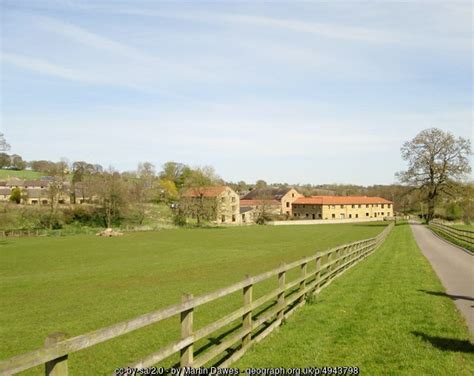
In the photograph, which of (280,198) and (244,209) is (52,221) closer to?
(244,209)

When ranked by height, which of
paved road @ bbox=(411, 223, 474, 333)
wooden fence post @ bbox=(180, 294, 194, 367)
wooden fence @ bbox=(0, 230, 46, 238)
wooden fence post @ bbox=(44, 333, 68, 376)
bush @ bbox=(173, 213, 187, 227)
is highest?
wooden fence post @ bbox=(44, 333, 68, 376)

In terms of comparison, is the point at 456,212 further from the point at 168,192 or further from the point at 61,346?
the point at 61,346

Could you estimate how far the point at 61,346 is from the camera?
11.4ft

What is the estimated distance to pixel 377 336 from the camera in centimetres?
766

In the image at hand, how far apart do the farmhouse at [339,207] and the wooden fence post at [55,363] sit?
414 ft

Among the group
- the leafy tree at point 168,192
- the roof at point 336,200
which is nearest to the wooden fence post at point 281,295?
the leafy tree at point 168,192

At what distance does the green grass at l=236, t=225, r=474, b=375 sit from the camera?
253 inches

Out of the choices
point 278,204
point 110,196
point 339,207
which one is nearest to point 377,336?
point 110,196

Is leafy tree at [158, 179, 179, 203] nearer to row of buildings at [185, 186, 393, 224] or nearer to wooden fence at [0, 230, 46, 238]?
row of buildings at [185, 186, 393, 224]

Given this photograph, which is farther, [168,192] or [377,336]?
[168,192]

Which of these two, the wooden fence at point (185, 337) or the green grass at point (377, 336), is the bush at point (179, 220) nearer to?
the green grass at point (377, 336)

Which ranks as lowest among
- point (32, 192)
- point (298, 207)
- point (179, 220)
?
point (179, 220)

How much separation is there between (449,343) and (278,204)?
118065 mm

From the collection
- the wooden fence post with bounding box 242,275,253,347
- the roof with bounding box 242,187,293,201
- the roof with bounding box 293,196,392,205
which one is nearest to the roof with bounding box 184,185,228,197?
the roof with bounding box 242,187,293,201
